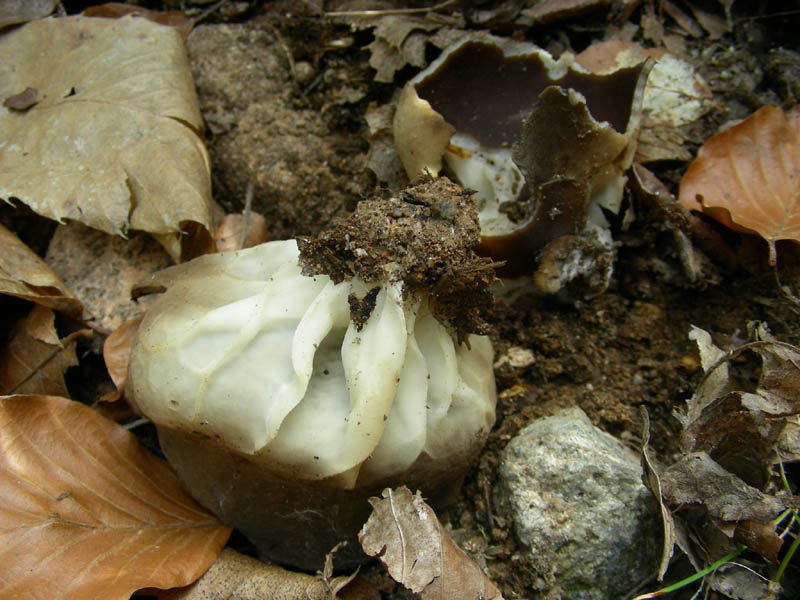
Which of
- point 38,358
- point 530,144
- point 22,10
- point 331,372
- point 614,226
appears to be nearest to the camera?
point 331,372

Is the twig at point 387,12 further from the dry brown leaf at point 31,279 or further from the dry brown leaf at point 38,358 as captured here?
the dry brown leaf at point 38,358

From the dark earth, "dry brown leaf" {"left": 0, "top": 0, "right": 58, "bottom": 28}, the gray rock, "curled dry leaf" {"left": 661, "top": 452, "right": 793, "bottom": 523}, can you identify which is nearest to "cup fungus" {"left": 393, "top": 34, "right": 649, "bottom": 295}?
the dark earth

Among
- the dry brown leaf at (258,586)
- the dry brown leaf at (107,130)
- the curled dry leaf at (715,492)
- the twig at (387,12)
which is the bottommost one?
the dry brown leaf at (258,586)

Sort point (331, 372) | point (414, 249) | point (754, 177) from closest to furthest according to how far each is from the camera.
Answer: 1. point (414, 249)
2. point (331, 372)
3. point (754, 177)

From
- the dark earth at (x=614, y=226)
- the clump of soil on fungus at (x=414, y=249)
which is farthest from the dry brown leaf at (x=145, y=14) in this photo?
the clump of soil on fungus at (x=414, y=249)

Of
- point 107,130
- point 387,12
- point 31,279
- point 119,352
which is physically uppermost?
point 387,12

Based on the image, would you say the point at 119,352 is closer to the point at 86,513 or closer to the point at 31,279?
the point at 31,279

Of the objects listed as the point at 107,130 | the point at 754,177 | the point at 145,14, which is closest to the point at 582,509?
the point at 754,177

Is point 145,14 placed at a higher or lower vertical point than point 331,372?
higher
